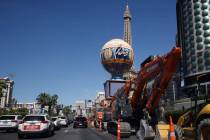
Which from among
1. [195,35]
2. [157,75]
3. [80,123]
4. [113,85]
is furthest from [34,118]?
[113,85]

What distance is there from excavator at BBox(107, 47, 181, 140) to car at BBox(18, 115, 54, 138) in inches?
222

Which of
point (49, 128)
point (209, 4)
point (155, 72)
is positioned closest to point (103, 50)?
point (209, 4)

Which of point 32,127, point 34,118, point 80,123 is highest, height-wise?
point 34,118

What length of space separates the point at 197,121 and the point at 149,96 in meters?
8.71

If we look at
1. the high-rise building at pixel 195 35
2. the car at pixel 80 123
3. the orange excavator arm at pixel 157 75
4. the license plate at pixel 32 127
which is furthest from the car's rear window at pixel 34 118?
the high-rise building at pixel 195 35

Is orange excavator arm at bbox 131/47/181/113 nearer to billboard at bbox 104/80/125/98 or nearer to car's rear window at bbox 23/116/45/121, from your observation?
car's rear window at bbox 23/116/45/121

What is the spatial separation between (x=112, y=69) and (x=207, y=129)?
3573 inches

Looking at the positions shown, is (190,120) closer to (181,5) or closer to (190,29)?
(190,29)

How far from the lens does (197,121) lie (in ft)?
36.6

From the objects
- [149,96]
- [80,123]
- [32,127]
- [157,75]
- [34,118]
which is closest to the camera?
[157,75]

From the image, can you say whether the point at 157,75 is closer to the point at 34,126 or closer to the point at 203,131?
the point at 203,131

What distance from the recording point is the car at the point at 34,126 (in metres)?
23.5

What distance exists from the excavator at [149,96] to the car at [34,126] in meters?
5.63

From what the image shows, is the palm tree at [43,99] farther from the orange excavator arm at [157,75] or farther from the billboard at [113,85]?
the orange excavator arm at [157,75]
